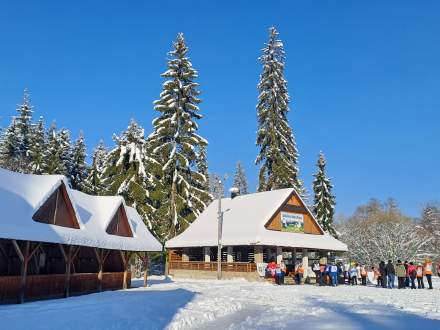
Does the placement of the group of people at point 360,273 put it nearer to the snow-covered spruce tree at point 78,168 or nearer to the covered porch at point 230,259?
the covered porch at point 230,259

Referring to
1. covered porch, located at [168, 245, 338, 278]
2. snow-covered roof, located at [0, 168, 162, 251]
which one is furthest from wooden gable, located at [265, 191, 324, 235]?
snow-covered roof, located at [0, 168, 162, 251]

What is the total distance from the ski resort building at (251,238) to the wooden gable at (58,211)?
15.3 metres

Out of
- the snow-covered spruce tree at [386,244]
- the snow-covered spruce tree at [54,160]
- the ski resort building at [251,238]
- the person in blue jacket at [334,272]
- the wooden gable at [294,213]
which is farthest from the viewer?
the snow-covered spruce tree at [386,244]

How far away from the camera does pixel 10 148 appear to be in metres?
60.0

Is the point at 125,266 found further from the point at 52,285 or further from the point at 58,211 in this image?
the point at 58,211

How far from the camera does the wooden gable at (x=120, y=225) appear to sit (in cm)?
2381

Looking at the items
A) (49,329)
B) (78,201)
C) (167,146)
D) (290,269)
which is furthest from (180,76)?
(49,329)

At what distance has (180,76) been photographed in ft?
149

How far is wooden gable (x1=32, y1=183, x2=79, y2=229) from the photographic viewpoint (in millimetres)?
18219

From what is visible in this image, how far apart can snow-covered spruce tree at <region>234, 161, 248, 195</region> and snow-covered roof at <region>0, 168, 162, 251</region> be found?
7167 cm

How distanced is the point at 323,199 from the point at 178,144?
19.7 meters

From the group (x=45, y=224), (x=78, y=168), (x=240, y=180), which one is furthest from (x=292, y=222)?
(x=240, y=180)

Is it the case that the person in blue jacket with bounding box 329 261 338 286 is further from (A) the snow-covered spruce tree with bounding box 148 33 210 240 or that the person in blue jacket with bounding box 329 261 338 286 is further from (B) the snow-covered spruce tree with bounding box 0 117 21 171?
(B) the snow-covered spruce tree with bounding box 0 117 21 171

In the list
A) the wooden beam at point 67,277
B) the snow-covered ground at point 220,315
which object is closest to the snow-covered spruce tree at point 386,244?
the snow-covered ground at point 220,315
